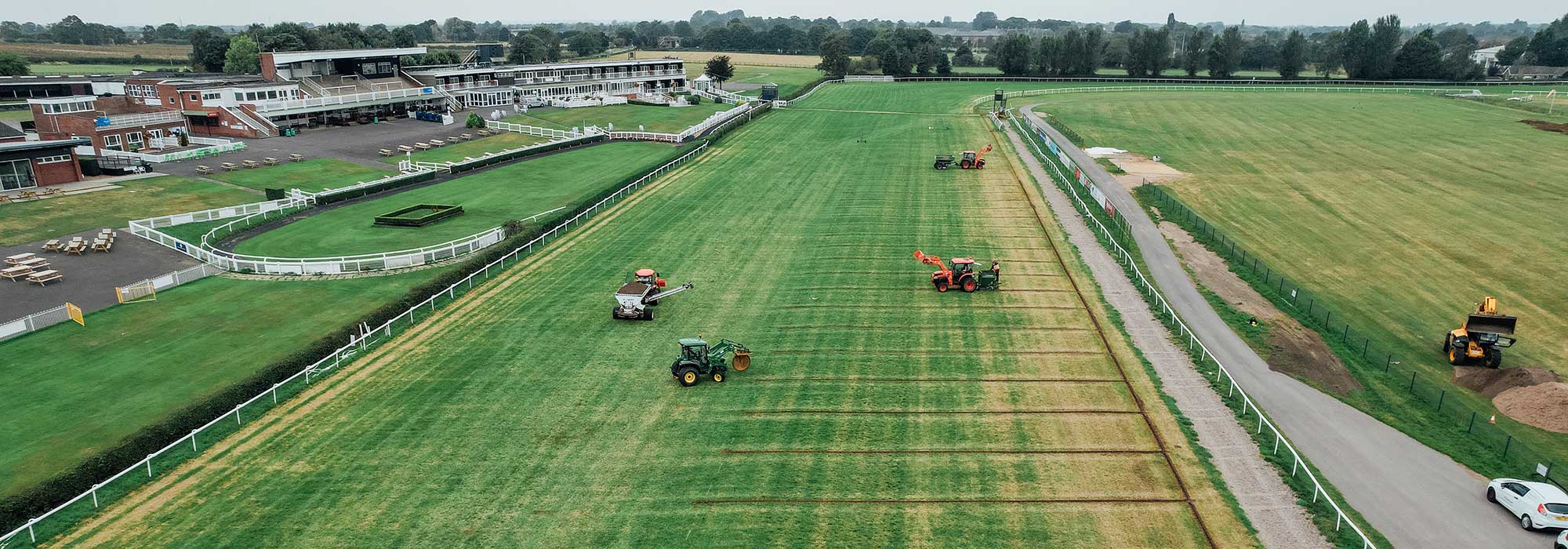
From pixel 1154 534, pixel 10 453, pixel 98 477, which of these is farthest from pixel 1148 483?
pixel 10 453

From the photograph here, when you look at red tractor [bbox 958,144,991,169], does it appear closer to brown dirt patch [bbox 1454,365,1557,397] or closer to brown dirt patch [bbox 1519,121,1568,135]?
brown dirt patch [bbox 1454,365,1557,397]

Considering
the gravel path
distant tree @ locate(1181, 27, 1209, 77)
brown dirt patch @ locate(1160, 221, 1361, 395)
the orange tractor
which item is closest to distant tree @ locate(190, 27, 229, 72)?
the orange tractor

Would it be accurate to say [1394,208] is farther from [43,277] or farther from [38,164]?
[38,164]

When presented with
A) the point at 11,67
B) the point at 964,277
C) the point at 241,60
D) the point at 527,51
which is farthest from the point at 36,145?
the point at 527,51

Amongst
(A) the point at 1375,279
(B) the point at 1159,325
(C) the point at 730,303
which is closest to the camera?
(B) the point at 1159,325

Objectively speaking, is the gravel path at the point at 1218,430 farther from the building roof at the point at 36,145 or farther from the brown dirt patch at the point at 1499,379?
the building roof at the point at 36,145

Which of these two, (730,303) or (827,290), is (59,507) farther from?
(827,290)
